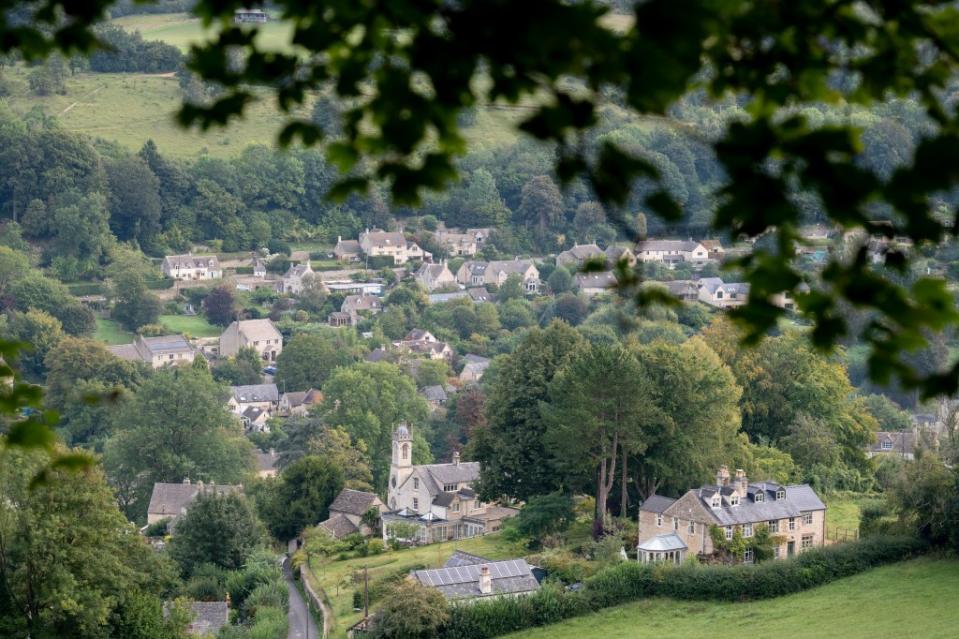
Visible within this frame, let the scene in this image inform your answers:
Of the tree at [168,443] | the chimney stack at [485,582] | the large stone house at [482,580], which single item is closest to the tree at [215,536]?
the large stone house at [482,580]

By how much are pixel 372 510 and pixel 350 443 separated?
14.4 meters

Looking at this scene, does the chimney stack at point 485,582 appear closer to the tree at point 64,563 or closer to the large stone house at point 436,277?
the tree at point 64,563

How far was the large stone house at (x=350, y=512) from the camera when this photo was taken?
45812 millimetres

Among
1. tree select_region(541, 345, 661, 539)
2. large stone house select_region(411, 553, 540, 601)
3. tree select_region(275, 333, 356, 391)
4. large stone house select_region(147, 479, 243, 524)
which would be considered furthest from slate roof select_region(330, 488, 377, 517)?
tree select_region(275, 333, 356, 391)

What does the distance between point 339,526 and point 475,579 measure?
11598 millimetres

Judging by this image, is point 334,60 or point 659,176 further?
point 334,60

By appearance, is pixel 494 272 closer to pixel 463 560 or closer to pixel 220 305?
pixel 220 305

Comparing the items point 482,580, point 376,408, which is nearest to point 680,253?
point 376,408

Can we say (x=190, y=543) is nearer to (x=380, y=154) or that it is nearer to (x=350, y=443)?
(x=350, y=443)

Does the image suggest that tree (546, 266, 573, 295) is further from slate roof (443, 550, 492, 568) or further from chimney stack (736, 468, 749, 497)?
slate roof (443, 550, 492, 568)

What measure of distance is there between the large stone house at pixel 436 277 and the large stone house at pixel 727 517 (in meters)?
69.1

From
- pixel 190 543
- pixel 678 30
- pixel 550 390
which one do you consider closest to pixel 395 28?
pixel 678 30

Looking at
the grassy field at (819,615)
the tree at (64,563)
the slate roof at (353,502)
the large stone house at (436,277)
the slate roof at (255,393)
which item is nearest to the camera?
the tree at (64,563)

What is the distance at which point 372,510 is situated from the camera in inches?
1839
